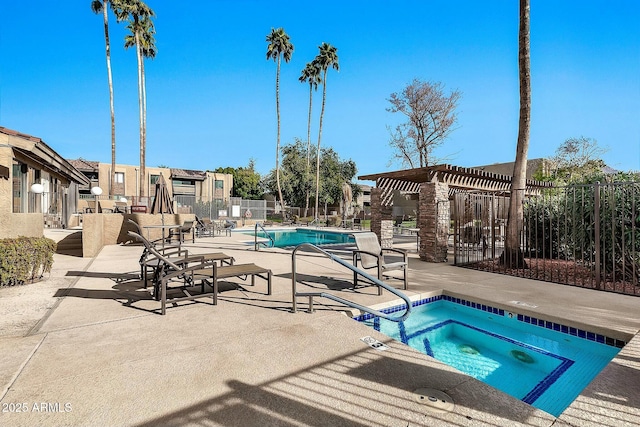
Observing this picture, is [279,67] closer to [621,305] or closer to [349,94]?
[349,94]

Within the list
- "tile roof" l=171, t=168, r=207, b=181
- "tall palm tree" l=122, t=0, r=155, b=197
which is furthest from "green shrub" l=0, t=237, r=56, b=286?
"tile roof" l=171, t=168, r=207, b=181

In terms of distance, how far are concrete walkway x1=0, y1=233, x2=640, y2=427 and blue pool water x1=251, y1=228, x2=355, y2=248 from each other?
1128 cm

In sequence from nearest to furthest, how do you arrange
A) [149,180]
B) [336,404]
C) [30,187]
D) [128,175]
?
1. [336,404]
2. [30,187]
3. [128,175]
4. [149,180]

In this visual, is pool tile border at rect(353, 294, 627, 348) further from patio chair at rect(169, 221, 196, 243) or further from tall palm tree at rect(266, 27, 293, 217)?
tall palm tree at rect(266, 27, 293, 217)

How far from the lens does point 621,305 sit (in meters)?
4.47

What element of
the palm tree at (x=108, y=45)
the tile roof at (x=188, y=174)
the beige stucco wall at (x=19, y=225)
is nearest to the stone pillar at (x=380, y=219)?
the beige stucco wall at (x=19, y=225)

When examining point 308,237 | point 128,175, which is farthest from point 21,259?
point 128,175

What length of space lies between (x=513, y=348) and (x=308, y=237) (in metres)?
15.0

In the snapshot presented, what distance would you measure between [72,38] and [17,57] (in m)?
4.07

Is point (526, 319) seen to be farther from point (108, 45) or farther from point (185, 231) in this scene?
point (108, 45)

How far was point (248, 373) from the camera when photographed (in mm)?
2475

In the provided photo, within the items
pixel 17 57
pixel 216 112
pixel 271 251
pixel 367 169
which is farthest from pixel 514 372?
pixel 367 169

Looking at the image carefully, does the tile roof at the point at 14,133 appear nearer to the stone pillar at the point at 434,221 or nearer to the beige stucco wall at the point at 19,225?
the beige stucco wall at the point at 19,225

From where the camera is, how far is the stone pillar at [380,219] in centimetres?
1131
